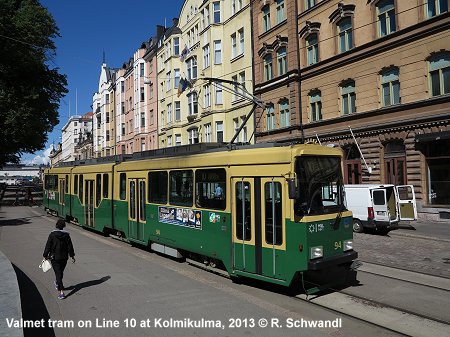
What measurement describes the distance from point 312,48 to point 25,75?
21.7m

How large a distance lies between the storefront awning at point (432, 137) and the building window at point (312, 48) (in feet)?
30.1

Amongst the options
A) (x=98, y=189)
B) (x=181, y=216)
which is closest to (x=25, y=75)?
(x=98, y=189)

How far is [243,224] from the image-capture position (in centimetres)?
873

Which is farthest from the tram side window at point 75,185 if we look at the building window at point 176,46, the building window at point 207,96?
the building window at point 176,46

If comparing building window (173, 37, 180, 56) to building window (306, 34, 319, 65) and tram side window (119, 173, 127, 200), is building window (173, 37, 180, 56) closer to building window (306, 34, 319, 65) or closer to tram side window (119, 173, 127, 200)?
building window (306, 34, 319, 65)

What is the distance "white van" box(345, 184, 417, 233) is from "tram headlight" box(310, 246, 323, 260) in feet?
32.1

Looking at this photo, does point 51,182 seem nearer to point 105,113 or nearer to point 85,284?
point 85,284

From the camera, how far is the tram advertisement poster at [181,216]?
404 inches

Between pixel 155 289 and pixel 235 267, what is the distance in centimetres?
170

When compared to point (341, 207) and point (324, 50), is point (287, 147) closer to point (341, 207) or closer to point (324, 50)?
point (341, 207)

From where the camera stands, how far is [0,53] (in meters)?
29.7

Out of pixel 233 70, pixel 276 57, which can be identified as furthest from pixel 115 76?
pixel 276 57

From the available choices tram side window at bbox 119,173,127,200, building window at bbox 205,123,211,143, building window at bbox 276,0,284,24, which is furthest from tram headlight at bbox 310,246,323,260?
building window at bbox 205,123,211,143

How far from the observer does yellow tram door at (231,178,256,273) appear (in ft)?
28.0
